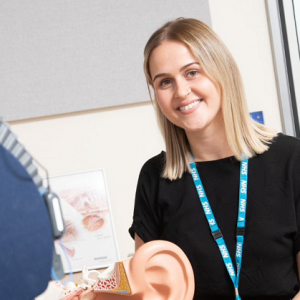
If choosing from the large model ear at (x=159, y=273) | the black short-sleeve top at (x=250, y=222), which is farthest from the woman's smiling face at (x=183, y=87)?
the large model ear at (x=159, y=273)

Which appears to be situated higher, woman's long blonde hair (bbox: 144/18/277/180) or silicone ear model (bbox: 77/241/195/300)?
woman's long blonde hair (bbox: 144/18/277/180)

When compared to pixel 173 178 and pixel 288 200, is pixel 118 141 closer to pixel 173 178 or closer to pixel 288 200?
pixel 173 178

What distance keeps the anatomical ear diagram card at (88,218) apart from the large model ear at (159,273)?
132 cm

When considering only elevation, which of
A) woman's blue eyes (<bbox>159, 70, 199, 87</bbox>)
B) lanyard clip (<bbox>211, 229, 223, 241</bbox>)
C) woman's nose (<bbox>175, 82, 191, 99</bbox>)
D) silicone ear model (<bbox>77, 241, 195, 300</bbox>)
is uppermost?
woman's blue eyes (<bbox>159, 70, 199, 87</bbox>)

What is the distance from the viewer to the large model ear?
63cm

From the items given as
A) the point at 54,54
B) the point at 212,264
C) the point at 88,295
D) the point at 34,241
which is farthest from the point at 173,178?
the point at 54,54

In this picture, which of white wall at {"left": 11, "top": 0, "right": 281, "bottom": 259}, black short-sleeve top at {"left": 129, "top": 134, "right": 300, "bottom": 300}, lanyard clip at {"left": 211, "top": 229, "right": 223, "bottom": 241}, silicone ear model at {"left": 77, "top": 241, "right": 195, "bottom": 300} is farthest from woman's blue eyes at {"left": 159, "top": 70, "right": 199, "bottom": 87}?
white wall at {"left": 11, "top": 0, "right": 281, "bottom": 259}

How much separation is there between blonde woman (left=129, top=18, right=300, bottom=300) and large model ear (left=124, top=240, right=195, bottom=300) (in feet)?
1.03

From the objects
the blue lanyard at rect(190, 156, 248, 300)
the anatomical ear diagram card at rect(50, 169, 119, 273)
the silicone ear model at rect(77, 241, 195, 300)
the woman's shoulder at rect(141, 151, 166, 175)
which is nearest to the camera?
the silicone ear model at rect(77, 241, 195, 300)

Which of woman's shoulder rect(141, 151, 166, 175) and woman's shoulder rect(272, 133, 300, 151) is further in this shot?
woman's shoulder rect(141, 151, 166, 175)

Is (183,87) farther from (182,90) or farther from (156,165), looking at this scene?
(156,165)

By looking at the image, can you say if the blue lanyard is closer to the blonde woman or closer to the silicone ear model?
the blonde woman

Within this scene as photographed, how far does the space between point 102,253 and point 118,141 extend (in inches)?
18.4

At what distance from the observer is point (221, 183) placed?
3.38 ft
